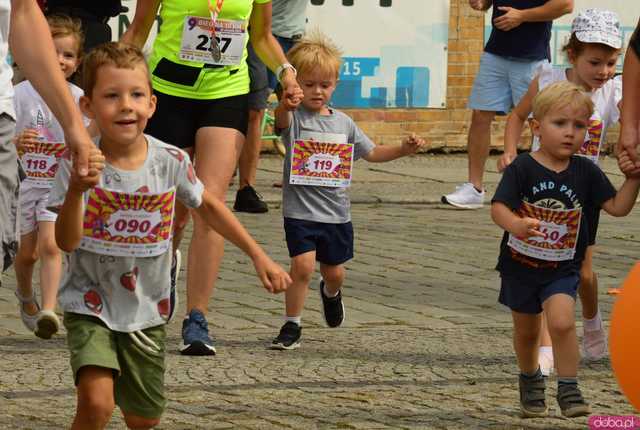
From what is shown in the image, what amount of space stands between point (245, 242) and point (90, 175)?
638 millimetres

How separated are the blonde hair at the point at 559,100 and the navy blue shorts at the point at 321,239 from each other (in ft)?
5.46

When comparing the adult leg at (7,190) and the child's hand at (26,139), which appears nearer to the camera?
the adult leg at (7,190)

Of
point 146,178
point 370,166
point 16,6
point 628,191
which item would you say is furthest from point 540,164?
point 370,166

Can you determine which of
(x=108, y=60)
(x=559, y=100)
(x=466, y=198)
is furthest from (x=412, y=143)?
(x=466, y=198)

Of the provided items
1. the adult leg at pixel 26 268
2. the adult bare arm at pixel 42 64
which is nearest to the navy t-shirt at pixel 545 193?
the adult bare arm at pixel 42 64

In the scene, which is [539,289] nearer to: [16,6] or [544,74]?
[544,74]

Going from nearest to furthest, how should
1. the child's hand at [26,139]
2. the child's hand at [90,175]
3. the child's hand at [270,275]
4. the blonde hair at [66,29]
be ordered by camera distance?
the child's hand at [90,175] < the child's hand at [270,275] < the child's hand at [26,139] < the blonde hair at [66,29]

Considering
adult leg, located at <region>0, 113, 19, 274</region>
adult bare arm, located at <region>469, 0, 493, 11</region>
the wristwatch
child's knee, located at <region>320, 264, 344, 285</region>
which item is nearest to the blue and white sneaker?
child's knee, located at <region>320, 264, 344, 285</region>

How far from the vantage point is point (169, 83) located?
7.55m

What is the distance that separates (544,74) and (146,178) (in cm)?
273

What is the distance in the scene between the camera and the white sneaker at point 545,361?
697cm

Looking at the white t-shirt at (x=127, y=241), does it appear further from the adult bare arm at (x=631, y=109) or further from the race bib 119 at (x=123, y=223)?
the adult bare arm at (x=631, y=109)

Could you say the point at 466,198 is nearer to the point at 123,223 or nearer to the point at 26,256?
the point at 26,256

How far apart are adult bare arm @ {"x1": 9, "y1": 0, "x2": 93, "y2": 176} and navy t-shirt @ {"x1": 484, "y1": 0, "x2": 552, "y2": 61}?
739 centimetres
